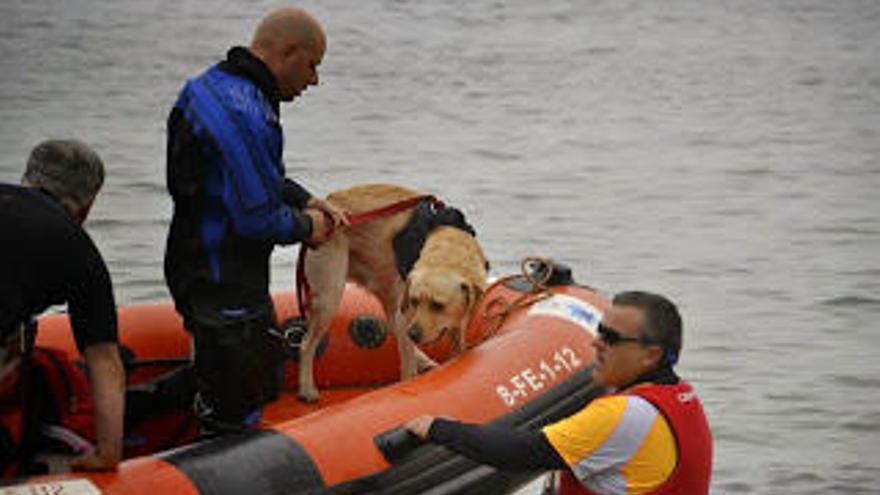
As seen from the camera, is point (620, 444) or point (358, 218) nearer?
point (620, 444)

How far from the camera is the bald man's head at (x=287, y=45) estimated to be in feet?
16.0

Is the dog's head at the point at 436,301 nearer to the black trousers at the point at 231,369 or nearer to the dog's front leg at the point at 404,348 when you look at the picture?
the dog's front leg at the point at 404,348

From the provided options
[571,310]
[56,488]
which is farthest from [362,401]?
[571,310]

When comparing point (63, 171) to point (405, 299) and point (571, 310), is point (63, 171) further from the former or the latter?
point (571, 310)

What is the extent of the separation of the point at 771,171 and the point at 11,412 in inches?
A: 449

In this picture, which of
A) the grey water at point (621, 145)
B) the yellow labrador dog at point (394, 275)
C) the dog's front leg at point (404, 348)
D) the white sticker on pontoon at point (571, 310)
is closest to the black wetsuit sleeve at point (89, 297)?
the yellow labrador dog at point (394, 275)

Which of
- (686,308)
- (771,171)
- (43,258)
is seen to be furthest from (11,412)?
(771,171)

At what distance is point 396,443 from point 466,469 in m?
0.45

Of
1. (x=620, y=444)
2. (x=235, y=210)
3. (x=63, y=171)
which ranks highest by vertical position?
(x=63, y=171)

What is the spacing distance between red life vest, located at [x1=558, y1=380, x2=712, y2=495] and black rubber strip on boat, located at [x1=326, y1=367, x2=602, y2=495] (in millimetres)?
649

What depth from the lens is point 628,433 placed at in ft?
14.6

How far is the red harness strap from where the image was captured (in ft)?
19.4

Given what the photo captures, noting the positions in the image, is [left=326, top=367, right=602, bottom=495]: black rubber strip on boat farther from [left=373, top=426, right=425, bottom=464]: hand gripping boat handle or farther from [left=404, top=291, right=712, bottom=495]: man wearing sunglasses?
[left=404, top=291, right=712, bottom=495]: man wearing sunglasses

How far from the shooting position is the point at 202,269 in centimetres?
486
